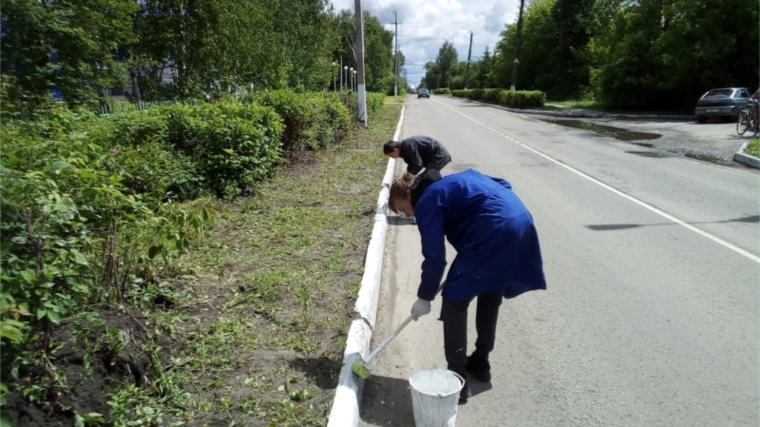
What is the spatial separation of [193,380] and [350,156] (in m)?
9.29

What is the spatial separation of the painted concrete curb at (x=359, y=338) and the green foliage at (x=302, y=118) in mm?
4228

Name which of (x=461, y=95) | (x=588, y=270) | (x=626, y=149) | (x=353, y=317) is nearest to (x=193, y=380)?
(x=353, y=317)

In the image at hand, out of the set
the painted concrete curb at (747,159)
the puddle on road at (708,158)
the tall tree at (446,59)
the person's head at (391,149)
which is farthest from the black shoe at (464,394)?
the tall tree at (446,59)

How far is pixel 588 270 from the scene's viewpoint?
5.10m

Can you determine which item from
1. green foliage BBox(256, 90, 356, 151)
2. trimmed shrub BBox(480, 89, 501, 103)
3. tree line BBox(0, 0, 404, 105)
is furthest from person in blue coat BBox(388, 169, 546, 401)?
trimmed shrub BBox(480, 89, 501, 103)

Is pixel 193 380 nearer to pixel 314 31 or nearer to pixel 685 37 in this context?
pixel 314 31

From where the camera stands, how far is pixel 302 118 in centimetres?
969

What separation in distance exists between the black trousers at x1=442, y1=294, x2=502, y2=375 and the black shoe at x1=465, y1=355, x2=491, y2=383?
0.21ft

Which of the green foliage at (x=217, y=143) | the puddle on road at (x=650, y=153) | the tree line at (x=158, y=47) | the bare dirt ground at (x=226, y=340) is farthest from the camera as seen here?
the puddle on road at (x=650, y=153)

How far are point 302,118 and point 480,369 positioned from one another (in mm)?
7335

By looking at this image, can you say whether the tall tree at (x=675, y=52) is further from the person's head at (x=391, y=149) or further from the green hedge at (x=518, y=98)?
the person's head at (x=391, y=149)

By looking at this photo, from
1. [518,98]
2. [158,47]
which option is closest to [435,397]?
[158,47]

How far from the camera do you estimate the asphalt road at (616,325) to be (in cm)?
299

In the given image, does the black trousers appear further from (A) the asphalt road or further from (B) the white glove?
(A) the asphalt road
